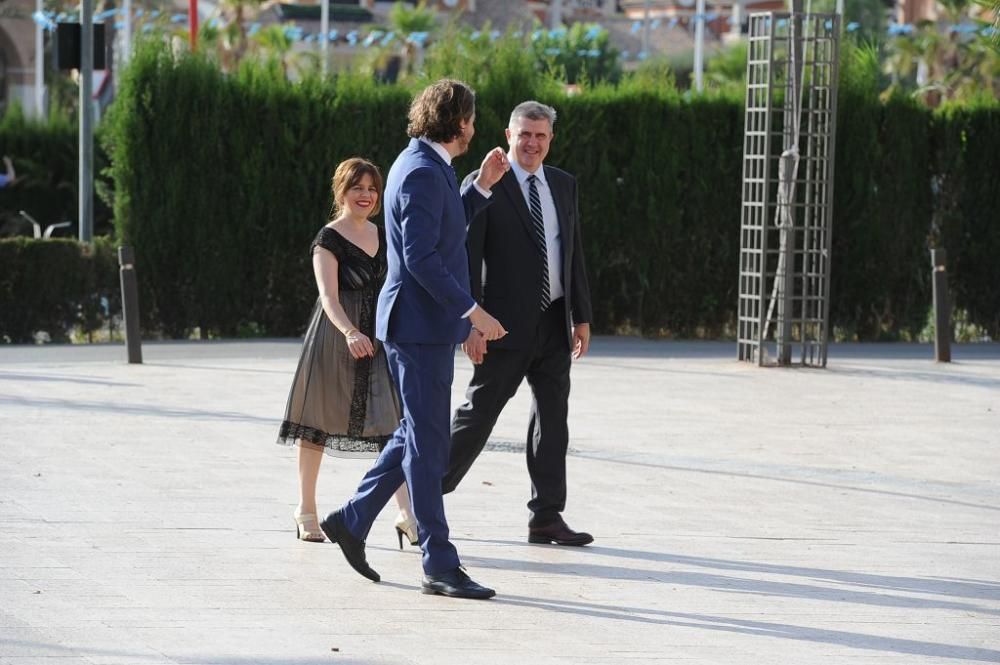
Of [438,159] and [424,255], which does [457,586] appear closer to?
[424,255]

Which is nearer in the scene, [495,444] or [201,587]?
[201,587]

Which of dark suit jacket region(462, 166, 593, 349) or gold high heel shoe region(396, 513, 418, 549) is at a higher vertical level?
dark suit jacket region(462, 166, 593, 349)

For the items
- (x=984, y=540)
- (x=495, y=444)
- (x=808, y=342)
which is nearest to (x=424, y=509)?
(x=984, y=540)

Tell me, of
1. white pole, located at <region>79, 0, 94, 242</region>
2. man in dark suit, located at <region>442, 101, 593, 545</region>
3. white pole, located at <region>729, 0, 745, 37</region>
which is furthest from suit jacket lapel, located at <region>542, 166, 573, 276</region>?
white pole, located at <region>729, 0, 745, 37</region>

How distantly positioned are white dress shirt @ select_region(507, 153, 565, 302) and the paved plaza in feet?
3.99

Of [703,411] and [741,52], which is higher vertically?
[741,52]

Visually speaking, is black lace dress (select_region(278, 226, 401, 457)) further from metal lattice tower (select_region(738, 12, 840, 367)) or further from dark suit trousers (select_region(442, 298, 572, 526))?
metal lattice tower (select_region(738, 12, 840, 367))

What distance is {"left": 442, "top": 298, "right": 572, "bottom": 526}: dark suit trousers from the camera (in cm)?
785

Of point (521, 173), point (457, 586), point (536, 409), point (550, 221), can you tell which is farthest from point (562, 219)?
point (457, 586)

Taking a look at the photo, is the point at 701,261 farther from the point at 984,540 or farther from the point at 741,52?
the point at 741,52

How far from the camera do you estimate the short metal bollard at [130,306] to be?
613 inches

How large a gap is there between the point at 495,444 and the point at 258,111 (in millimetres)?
8838

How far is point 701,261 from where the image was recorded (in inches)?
766

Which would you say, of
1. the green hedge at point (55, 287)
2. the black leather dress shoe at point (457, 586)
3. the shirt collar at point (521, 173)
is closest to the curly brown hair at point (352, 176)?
the shirt collar at point (521, 173)
